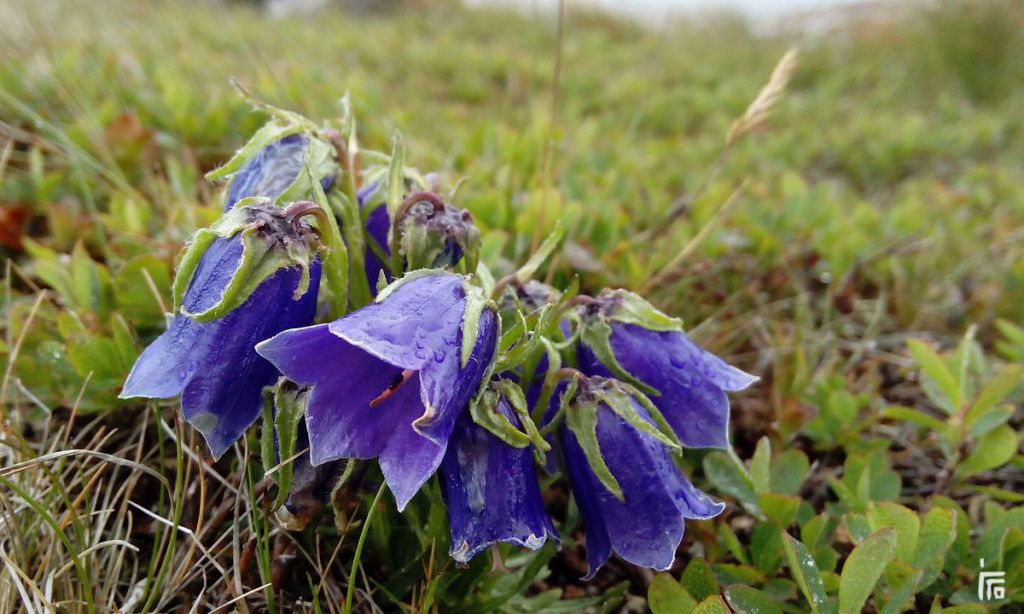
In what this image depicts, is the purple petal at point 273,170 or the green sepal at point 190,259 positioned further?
the purple petal at point 273,170

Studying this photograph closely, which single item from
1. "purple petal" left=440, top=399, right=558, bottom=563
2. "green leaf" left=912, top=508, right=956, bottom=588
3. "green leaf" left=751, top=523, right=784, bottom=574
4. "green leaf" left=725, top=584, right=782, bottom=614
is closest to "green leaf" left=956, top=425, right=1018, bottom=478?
"green leaf" left=912, top=508, right=956, bottom=588

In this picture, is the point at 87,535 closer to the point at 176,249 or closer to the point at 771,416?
the point at 176,249

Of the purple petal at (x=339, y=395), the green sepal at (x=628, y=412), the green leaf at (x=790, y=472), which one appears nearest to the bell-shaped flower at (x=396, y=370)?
the purple petal at (x=339, y=395)

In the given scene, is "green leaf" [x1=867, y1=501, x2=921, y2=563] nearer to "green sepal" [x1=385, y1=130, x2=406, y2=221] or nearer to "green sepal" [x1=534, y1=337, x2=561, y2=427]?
"green sepal" [x1=534, y1=337, x2=561, y2=427]

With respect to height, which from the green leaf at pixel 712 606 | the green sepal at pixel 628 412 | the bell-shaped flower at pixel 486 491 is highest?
the green sepal at pixel 628 412

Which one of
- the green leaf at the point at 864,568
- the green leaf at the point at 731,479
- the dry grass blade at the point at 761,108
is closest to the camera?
the green leaf at the point at 864,568

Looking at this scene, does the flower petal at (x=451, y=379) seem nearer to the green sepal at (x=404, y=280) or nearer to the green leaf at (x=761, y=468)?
the green sepal at (x=404, y=280)

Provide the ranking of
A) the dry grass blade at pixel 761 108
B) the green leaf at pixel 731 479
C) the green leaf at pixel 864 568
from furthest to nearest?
the dry grass blade at pixel 761 108 < the green leaf at pixel 731 479 < the green leaf at pixel 864 568
